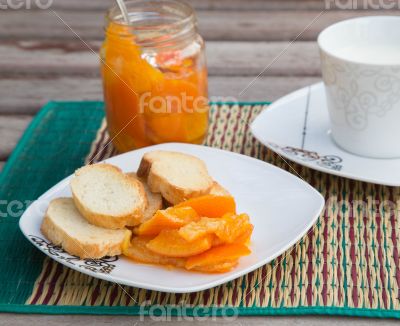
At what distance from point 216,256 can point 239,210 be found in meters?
0.20

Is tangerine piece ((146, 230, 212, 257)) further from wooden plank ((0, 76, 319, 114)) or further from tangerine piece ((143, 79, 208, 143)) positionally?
wooden plank ((0, 76, 319, 114))

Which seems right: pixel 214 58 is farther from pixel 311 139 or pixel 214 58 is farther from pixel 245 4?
pixel 311 139

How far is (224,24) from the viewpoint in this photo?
2398mm

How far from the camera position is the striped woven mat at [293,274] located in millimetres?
1233

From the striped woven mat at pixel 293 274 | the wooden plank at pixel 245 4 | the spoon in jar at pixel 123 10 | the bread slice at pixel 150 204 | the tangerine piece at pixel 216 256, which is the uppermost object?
the spoon in jar at pixel 123 10

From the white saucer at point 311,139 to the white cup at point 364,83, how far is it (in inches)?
1.4

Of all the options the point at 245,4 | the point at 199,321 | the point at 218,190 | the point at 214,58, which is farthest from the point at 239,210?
the point at 245,4

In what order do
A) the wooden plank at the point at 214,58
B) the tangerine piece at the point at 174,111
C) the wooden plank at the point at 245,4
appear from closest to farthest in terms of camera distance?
the tangerine piece at the point at 174,111
the wooden plank at the point at 214,58
the wooden plank at the point at 245,4

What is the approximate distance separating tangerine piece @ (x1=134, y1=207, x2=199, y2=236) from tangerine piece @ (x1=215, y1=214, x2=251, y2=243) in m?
0.06

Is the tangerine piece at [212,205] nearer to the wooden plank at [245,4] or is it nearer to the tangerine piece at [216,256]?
the tangerine piece at [216,256]

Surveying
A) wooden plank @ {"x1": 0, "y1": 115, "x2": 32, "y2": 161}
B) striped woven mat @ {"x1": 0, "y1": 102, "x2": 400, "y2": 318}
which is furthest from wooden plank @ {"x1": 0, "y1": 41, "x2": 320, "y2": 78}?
striped woven mat @ {"x1": 0, "y1": 102, "x2": 400, "y2": 318}

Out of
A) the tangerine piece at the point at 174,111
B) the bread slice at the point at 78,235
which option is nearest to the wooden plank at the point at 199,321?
the bread slice at the point at 78,235

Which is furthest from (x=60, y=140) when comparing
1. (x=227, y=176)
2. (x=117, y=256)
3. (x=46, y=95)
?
(x=117, y=256)

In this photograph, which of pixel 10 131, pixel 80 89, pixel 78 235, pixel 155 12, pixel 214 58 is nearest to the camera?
pixel 78 235
